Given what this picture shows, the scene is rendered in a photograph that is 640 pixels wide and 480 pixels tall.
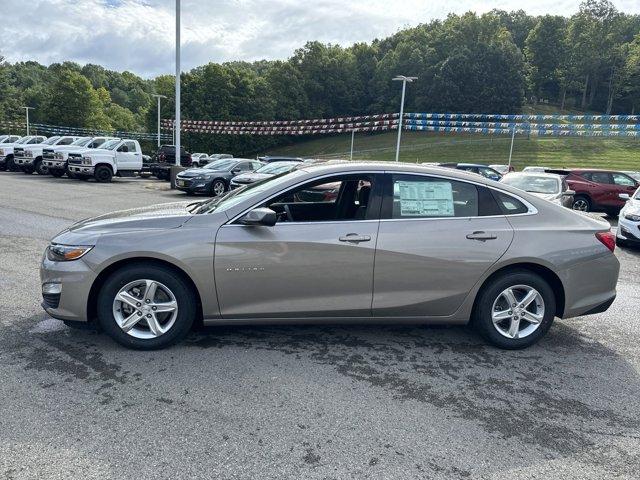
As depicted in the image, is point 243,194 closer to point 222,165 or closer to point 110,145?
point 222,165

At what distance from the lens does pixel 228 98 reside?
71.2 metres

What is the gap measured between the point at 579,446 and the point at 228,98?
73219mm

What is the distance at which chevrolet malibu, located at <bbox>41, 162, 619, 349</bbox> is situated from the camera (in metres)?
3.91

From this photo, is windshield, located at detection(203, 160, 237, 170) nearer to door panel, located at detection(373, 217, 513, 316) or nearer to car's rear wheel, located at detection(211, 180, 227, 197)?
car's rear wheel, located at detection(211, 180, 227, 197)

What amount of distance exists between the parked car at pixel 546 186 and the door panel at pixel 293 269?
878 centimetres

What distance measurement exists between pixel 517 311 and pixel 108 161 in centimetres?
2021

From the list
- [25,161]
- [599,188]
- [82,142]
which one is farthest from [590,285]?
[25,161]

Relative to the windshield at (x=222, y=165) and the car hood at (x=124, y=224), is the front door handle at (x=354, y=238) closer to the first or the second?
the car hood at (x=124, y=224)

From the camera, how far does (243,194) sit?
174 inches

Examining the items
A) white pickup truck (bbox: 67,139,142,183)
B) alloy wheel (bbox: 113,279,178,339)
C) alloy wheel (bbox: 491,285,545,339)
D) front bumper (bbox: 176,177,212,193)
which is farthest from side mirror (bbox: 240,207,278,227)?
white pickup truck (bbox: 67,139,142,183)

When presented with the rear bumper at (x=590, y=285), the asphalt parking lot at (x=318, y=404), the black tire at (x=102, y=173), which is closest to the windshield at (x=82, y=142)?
the black tire at (x=102, y=173)

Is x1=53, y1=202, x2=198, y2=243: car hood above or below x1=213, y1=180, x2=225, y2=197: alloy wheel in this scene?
above

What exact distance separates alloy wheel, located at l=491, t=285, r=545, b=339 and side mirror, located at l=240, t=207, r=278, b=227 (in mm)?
2066

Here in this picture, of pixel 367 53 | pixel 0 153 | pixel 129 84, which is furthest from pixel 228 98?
pixel 129 84
